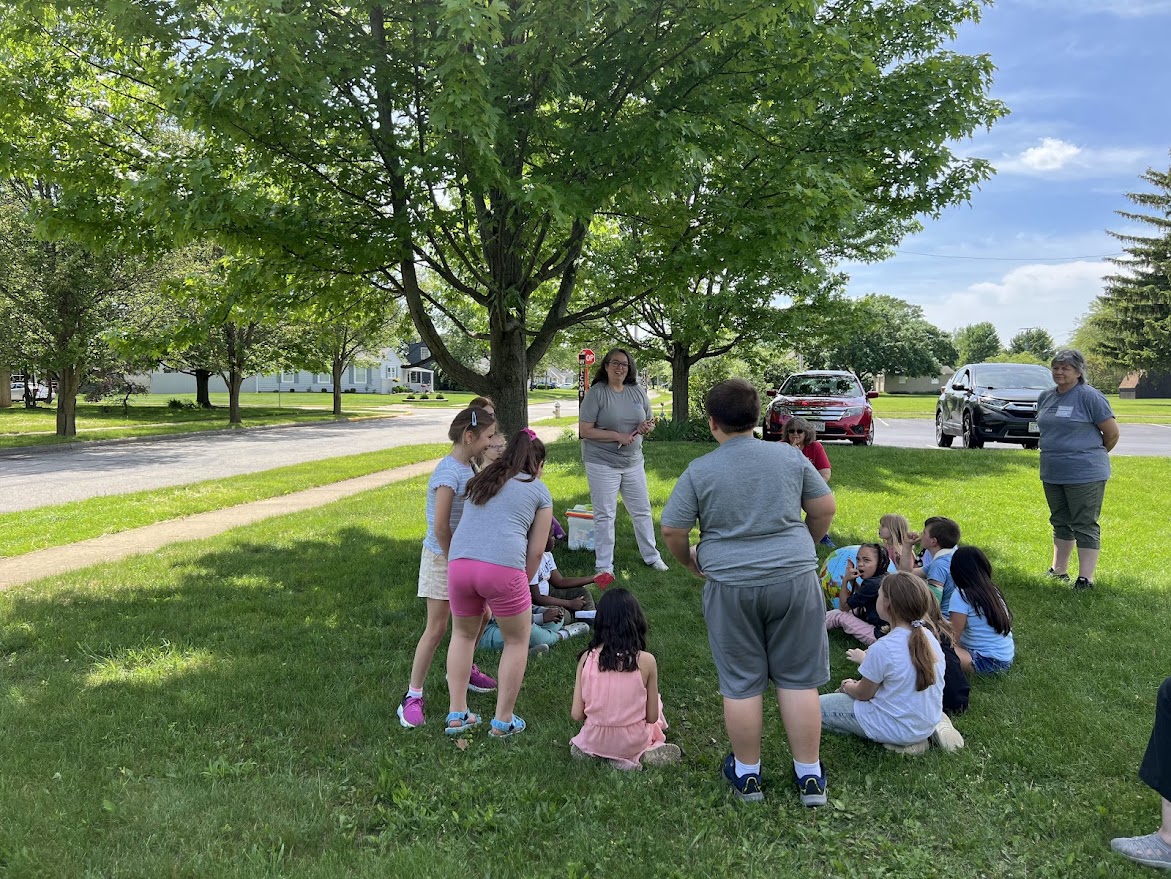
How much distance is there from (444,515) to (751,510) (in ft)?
5.29

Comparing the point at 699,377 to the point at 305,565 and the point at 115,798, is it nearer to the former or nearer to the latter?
the point at 305,565

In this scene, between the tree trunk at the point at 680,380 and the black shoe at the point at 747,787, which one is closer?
the black shoe at the point at 747,787

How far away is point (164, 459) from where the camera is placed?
1786 centimetres

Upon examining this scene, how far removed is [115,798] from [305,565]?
4241 mm

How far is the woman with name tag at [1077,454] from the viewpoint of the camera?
6.10 m

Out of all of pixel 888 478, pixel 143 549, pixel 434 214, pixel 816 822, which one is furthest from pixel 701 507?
pixel 888 478

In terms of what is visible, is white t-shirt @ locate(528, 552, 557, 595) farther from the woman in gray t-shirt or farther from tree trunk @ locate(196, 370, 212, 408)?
tree trunk @ locate(196, 370, 212, 408)

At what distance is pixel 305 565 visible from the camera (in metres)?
7.34

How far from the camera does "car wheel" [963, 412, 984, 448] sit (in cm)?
1576

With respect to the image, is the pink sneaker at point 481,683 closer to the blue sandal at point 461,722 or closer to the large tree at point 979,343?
the blue sandal at point 461,722

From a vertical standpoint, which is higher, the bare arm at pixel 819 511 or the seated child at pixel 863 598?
the bare arm at pixel 819 511

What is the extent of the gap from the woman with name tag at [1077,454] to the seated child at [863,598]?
2158 millimetres

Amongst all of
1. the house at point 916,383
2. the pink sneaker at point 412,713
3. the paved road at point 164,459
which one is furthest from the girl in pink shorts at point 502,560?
the house at point 916,383

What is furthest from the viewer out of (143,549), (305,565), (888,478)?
(888,478)
